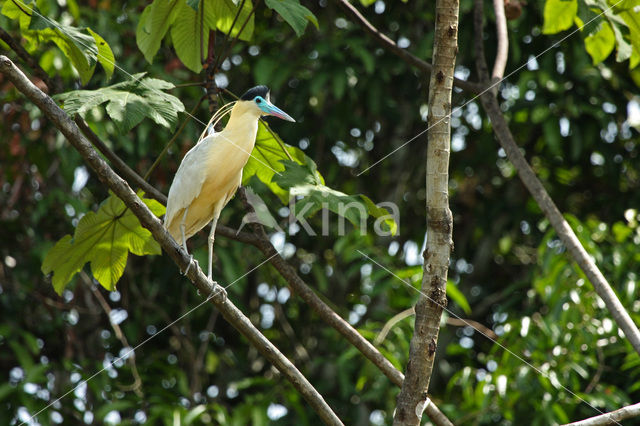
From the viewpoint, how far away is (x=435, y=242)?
2.32 metres

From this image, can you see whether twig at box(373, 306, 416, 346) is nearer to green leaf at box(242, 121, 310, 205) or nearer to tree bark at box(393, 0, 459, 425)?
green leaf at box(242, 121, 310, 205)

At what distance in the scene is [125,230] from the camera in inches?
117

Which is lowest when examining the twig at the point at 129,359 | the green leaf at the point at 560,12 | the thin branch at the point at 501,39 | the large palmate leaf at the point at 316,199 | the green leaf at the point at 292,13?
the twig at the point at 129,359

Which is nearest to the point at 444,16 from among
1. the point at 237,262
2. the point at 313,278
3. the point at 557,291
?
the point at 557,291

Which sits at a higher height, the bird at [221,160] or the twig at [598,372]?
the bird at [221,160]

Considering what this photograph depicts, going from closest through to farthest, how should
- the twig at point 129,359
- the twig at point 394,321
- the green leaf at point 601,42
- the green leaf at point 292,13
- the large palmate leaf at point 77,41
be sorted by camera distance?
the green leaf at point 292,13 → the large palmate leaf at point 77,41 → the green leaf at point 601,42 → the twig at point 394,321 → the twig at point 129,359

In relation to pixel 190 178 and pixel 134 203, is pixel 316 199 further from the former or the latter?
pixel 190 178

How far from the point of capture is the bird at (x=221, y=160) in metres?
2.90

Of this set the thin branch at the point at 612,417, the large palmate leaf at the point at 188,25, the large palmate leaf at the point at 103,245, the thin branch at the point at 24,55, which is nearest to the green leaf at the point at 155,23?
the large palmate leaf at the point at 188,25

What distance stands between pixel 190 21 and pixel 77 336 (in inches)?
111

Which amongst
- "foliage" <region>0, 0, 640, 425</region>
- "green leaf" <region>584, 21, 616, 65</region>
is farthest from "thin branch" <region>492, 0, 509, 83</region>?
"foliage" <region>0, 0, 640, 425</region>

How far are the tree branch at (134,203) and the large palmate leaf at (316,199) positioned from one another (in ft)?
1.30

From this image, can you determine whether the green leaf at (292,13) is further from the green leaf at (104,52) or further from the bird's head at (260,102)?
the green leaf at (104,52)

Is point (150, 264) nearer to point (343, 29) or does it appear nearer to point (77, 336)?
point (77, 336)
